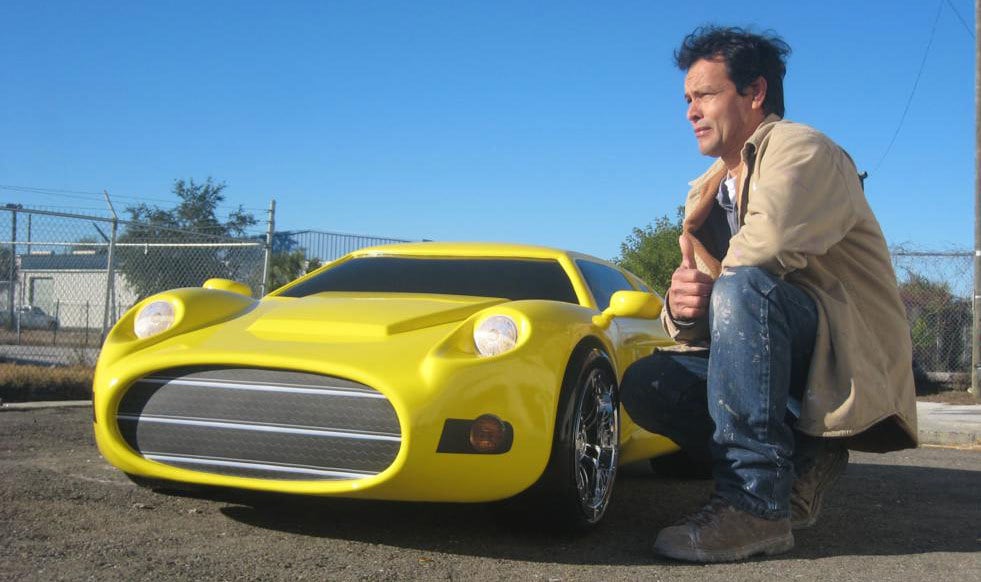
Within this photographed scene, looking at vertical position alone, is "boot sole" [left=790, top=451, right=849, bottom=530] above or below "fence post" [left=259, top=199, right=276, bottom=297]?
below

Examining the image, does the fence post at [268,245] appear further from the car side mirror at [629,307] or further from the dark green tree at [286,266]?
the car side mirror at [629,307]

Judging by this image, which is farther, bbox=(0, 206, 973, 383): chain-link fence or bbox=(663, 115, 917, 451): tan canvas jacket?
bbox=(0, 206, 973, 383): chain-link fence

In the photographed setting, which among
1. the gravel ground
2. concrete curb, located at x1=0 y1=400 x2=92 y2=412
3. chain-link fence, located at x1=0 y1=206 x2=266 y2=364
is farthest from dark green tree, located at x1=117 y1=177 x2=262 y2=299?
the gravel ground

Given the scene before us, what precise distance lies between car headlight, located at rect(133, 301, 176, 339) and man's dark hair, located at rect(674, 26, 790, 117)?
198cm

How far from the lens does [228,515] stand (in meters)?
3.32

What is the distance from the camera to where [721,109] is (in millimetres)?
3295

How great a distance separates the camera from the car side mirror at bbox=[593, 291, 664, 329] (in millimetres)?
3566

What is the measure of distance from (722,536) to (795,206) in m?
0.99

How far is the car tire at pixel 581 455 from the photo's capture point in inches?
119

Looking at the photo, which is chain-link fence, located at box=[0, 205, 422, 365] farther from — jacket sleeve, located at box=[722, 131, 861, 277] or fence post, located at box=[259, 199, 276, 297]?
jacket sleeve, located at box=[722, 131, 861, 277]

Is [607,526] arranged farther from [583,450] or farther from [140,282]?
[140,282]

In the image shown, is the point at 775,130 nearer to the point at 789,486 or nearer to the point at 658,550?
the point at 789,486

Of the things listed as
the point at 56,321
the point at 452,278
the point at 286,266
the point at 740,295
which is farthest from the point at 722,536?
the point at 56,321

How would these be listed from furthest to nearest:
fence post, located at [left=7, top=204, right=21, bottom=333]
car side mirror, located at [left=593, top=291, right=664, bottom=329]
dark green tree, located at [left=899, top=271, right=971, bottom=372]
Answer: dark green tree, located at [left=899, top=271, right=971, bottom=372] → fence post, located at [left=7, top=204, right=21, bottom=333] → car side mirror, located at [left=593, top=291, right=664, bottom=329]
